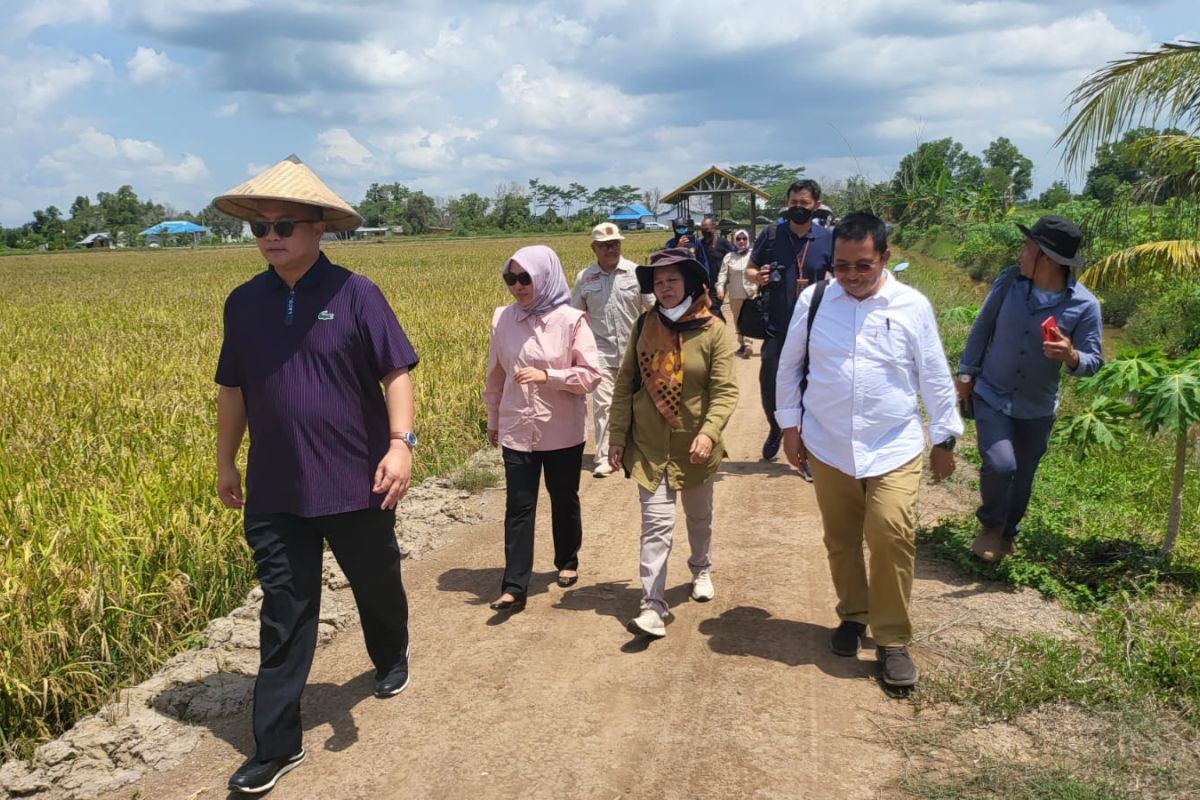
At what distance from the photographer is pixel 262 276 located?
10.7ft

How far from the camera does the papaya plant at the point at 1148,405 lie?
14.0 feet

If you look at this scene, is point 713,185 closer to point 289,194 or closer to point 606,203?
point 289,194

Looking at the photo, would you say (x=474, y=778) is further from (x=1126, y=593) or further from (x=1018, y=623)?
(x=1126, y=593)

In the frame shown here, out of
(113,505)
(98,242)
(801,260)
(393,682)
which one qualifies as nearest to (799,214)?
(801,260)

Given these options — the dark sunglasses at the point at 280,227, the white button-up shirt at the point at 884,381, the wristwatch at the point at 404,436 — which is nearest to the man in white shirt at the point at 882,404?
the white button-up shirt at the point at 884,381

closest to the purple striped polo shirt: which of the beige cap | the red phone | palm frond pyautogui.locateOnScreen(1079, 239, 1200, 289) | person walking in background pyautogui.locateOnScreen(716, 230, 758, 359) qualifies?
the red phone

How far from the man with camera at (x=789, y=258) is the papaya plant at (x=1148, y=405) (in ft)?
7.25

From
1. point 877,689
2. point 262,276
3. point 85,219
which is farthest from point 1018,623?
point 85,219

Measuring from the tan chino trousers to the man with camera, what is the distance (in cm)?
290

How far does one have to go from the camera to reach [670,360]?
4172 mm

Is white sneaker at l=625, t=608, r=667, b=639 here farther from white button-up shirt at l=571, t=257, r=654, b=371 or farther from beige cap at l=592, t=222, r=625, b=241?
beige cap at l=592, t=222, r=625, b=241

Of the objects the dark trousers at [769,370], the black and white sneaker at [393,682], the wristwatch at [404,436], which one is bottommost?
the black and white sneaker at [393,682]

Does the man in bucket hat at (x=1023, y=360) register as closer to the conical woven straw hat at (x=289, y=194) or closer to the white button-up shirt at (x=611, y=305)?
the white button-up shirt at (x=611, y=305)

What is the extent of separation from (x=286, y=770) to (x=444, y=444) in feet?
15.4
